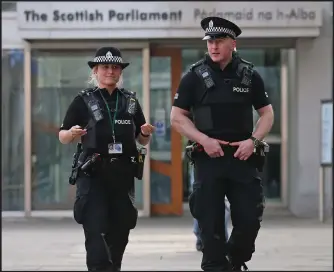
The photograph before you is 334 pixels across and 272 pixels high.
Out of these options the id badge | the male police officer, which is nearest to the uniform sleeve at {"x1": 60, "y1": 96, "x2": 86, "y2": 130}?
the id badge

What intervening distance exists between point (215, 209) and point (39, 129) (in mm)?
9030

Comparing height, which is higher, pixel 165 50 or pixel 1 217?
pixel 165 50

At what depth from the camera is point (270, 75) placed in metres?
13.8

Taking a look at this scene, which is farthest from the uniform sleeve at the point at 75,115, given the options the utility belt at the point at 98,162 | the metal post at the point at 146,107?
the metal post at the point at 146,107

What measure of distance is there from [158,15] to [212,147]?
7832 mm

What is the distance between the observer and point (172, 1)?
12.0 meters

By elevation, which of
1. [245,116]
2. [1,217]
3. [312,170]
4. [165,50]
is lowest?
[1,217]

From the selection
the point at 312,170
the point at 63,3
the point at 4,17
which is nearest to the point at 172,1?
the point at 63,3

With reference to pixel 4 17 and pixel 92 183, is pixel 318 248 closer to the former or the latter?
pixel 92 183

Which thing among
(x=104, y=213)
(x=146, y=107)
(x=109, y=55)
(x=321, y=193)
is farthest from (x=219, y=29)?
(x=146, y=107)

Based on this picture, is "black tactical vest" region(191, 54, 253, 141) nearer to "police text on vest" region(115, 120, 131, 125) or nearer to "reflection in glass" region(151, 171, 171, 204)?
"police text on vest" region(115, 120, 131, 125)

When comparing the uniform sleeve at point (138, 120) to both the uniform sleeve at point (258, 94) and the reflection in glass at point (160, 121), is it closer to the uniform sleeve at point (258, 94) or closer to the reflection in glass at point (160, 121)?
the uniform sleeve at point (258, 94)

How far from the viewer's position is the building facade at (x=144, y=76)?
39.3 feet

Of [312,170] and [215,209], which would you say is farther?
[312,170]
